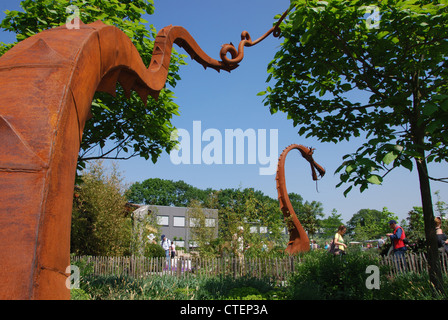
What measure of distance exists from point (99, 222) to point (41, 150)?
15.2 meters

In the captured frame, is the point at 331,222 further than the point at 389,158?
Yes

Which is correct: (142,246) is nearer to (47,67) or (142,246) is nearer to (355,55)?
(355,55)

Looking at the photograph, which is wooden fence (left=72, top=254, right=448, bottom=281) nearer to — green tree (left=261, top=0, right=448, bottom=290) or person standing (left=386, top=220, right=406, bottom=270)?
person standing (left=386, top=220, right=406, bottom=270)

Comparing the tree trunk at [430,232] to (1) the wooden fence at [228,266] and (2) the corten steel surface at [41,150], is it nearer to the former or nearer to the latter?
(1) the wooden fence at [228,266]

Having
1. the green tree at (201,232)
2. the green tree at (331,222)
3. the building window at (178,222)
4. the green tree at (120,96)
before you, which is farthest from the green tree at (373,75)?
the building window at (178,222)

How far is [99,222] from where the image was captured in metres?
15.1

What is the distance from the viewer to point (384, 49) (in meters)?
4.85

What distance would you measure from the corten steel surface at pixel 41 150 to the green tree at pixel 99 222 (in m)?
14.8

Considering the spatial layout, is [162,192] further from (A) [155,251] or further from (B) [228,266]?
(B) [228,266]

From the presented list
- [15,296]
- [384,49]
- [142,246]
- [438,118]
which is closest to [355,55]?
[384,49]

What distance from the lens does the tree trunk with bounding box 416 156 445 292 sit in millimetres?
5262

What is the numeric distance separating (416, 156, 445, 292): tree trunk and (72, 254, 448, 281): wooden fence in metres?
3.30

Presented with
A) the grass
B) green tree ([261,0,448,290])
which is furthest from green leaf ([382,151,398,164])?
the grass

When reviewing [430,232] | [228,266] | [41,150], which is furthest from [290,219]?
[41,150]
